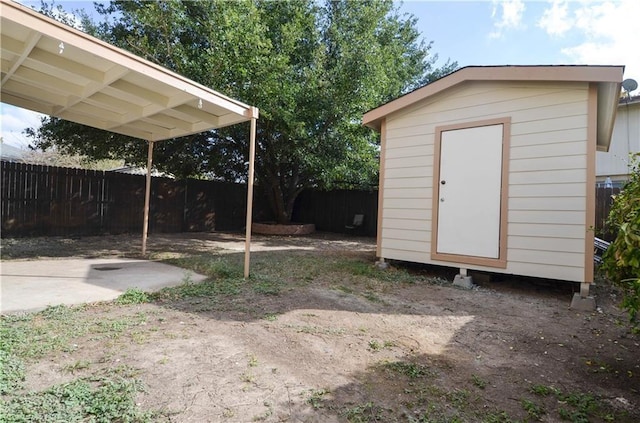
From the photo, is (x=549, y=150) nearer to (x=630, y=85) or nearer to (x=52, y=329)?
(x=630, y=85)

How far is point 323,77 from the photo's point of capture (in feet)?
27.9

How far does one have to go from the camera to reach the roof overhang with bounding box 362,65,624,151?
387 cm

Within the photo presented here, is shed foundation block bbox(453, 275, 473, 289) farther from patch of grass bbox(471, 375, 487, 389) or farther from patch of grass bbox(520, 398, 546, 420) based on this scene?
patch of grass bbox(520, 398, 546, 420)

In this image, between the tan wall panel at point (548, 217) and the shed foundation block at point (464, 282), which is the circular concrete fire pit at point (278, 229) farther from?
the tan wall panel at point (548, 217)

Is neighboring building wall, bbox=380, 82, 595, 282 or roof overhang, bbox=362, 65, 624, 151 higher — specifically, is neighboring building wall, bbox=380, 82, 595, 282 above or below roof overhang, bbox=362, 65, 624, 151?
below

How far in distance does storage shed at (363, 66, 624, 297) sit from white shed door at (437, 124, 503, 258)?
0.5 inches

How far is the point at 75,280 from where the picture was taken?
13.3ft

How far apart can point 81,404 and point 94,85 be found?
3770 mm

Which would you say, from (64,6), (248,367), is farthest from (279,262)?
(64,6)

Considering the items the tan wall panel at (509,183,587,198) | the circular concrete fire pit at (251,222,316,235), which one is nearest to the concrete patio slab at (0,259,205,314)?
the tan wall panel at (509,183,587,198)

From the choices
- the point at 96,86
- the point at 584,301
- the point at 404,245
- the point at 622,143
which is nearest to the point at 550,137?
the point at 584,301

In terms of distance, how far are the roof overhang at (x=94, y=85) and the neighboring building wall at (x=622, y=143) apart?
11.6 metres

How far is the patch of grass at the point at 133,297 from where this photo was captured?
11.1ft

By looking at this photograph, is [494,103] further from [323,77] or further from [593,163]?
[323,77]
